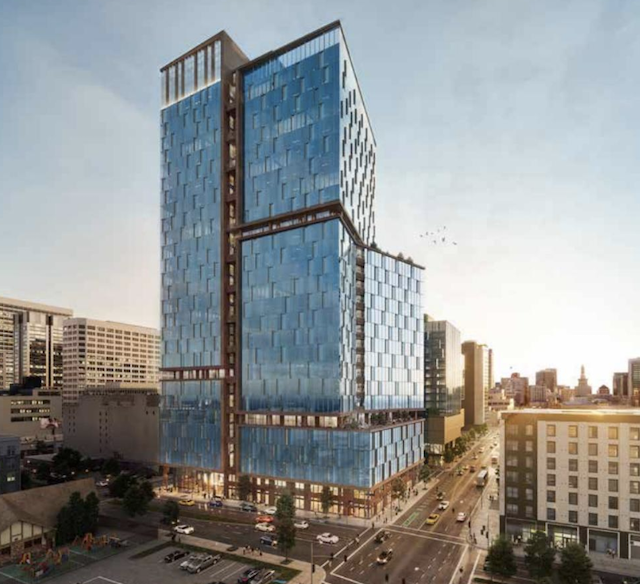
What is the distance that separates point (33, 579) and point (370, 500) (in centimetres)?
6193

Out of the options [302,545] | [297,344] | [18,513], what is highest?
[297,344]

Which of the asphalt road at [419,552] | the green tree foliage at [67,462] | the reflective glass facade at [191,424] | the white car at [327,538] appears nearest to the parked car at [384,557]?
the asphalt road at [419,552]

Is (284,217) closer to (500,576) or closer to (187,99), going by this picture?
(187,99)

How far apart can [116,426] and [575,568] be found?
147 metres

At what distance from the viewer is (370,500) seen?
4023 inches

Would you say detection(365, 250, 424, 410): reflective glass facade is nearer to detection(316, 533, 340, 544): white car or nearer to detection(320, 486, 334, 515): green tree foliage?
detection(320, 486, 334, 515): green tree foliage

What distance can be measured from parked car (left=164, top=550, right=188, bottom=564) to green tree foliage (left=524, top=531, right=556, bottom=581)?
53.5 metres

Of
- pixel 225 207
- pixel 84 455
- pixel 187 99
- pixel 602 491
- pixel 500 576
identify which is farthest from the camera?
pixel 84 455

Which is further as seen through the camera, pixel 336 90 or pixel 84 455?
pixel 84 455


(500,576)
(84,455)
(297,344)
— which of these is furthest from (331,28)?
(84,455)

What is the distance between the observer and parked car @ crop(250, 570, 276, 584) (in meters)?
68.2

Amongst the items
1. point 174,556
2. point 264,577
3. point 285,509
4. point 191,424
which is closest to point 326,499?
point 285,509

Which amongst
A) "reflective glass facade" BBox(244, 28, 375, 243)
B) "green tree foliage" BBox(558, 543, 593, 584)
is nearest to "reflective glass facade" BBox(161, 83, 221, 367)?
"reflective glass facade" BBox(244, 28, 375, 243)

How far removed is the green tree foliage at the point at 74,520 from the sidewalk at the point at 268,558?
13.0 m
